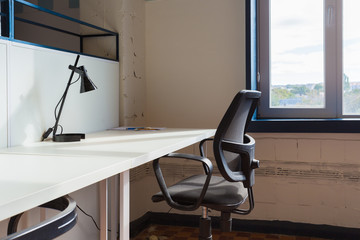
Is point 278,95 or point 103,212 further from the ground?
point 278,95

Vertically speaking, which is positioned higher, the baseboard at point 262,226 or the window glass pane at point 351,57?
the window glass pane at point 351,57

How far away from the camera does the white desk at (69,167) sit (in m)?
0.93

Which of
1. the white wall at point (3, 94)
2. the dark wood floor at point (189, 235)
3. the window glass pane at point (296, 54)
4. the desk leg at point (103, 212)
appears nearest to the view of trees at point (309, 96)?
the window glass pane at point (296, 54)

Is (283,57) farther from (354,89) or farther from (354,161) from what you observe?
(354,161)

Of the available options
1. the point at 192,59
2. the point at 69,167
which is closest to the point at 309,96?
the point at 192,59

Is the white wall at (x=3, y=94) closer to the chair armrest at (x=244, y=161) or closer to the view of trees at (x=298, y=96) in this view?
the chair armrest at (x=244, y=161)

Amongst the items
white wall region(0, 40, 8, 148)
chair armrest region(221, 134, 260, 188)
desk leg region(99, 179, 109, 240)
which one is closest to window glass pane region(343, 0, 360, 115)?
chair armrest region(221, 134, 260, 188)

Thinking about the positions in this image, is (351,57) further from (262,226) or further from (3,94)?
(3,94)

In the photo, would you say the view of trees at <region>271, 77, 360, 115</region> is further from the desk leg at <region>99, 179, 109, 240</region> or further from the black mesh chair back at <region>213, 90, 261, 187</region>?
the desk leg at <region>99, 179, 109, 240</region>

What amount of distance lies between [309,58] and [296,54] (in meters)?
0.10

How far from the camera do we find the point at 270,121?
2891 millimetres

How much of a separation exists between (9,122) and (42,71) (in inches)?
13.8

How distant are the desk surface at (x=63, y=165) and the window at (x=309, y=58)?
1.29 m

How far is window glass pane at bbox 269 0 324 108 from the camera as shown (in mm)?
2988
